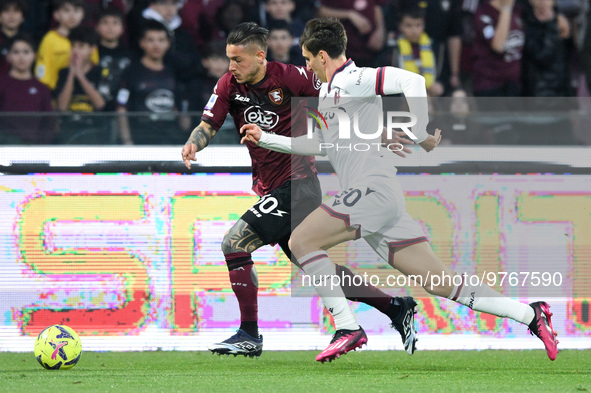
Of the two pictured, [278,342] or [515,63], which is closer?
[278,342]

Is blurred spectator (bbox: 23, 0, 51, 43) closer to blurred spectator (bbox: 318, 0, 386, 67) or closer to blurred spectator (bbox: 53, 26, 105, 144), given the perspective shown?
blurred spectator (bbox: 53, 26, 105, 144)

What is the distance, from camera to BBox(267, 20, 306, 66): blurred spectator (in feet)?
28.0

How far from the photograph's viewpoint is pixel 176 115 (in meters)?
6.68

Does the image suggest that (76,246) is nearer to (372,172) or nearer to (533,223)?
(372,172)

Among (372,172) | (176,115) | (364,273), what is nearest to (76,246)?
(176,115)

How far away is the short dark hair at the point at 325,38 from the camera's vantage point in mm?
5199

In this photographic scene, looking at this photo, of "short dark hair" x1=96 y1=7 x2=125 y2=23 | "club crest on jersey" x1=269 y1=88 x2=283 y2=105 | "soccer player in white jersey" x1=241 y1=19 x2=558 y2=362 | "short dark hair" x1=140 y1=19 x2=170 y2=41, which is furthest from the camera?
"short dark hair" x1=96 y1=7 x2=125 y2=23

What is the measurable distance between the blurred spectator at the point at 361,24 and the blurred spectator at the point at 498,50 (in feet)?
3.13

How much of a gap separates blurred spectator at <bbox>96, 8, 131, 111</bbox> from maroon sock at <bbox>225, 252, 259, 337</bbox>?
10.6 feet

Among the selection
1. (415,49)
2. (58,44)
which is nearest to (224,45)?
(58,44)

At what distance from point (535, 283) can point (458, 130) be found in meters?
1.23

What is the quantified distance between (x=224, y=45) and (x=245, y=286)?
11.6 feet

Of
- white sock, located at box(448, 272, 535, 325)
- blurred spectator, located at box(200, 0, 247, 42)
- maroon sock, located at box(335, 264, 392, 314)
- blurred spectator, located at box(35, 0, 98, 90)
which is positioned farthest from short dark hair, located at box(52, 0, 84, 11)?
white sock, located at box(448, 272, 535, 325)

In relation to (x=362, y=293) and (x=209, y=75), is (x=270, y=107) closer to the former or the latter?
(x=362, y=293)
